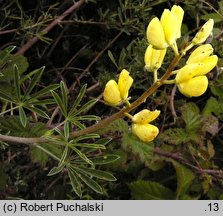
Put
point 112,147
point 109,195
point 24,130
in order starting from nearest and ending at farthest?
point 24,130
point 112,147
point 109,195

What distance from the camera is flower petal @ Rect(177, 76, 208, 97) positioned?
89 centimetres

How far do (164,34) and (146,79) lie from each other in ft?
1.98

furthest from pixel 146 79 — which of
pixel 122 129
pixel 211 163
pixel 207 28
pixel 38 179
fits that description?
pixel 207 28

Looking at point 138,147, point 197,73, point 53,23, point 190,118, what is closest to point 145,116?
point 197,73

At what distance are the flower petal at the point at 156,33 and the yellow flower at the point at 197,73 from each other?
0.06 metres

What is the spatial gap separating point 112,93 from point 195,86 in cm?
16

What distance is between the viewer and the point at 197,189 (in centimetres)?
153

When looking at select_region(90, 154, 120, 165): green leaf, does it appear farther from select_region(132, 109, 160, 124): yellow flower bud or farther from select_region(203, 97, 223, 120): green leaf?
select_region(203, 97, 223, 120): green leaf

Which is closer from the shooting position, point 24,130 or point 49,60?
point 24,130

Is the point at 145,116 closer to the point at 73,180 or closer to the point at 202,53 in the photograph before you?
the point at 202,53

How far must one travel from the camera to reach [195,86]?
897 millimetres

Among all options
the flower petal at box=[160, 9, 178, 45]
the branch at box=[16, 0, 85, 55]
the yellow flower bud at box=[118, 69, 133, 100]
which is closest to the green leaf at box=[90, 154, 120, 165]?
the yellow flower bud at box=[118, 69, 133, 100]

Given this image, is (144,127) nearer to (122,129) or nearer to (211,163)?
(122,129)

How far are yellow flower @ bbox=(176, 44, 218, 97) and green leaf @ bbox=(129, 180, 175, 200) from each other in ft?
2.17
